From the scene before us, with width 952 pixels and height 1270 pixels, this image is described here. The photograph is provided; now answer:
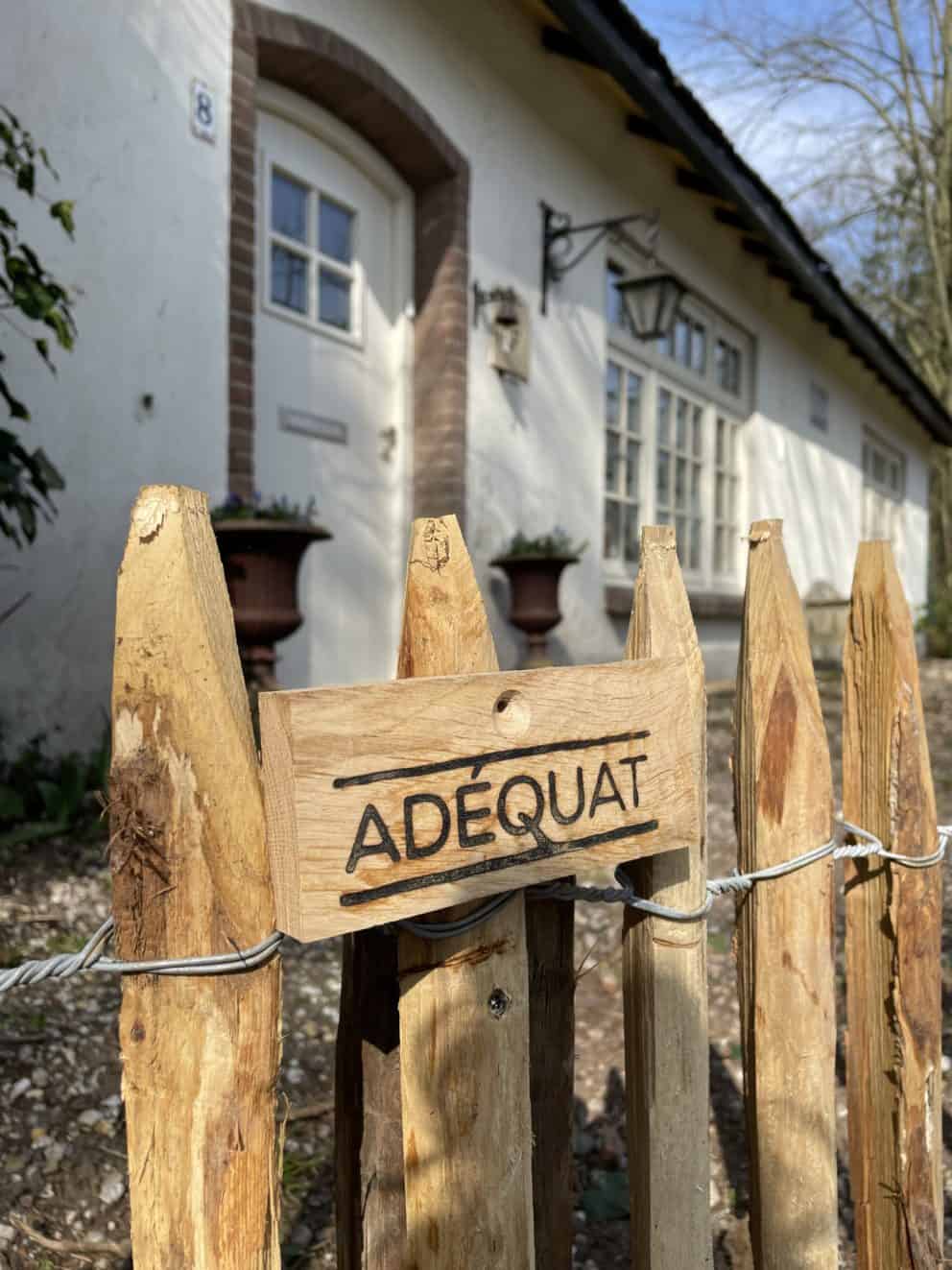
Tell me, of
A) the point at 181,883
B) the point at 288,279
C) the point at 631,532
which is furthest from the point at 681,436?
the point at 181,883

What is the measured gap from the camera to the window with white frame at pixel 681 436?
6.71 m

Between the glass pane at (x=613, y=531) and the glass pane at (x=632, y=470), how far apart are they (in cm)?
24

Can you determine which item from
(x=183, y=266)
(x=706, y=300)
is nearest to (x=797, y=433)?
(x=706, y=300)

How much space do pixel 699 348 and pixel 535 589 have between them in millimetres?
3596

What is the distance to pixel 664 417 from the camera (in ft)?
24.2

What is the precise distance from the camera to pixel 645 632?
108 centimetres

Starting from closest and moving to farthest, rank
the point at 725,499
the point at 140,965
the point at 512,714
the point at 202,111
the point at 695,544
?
the point at 140,965
the point at 512,714
the point at 202,111
the point at 695,544
the point at 725,499

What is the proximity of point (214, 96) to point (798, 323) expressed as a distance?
22.6ft

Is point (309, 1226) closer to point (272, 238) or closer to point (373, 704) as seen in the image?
point (373, 704)

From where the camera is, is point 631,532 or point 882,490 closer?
point 631,532

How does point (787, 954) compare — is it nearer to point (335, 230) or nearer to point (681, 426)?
point (335, 230)

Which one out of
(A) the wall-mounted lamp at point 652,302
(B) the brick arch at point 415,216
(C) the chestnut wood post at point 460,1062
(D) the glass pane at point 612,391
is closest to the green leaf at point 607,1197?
(C) the chestnut wood post at point 460,1062

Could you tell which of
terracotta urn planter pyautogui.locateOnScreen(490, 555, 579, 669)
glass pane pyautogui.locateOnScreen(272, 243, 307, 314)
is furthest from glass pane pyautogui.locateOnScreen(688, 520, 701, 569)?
glass pane pyautogui.locateOnScreen(272, 243, 307, 314)

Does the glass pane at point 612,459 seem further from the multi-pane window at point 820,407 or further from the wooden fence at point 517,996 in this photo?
the wooden fence at point 517,996
